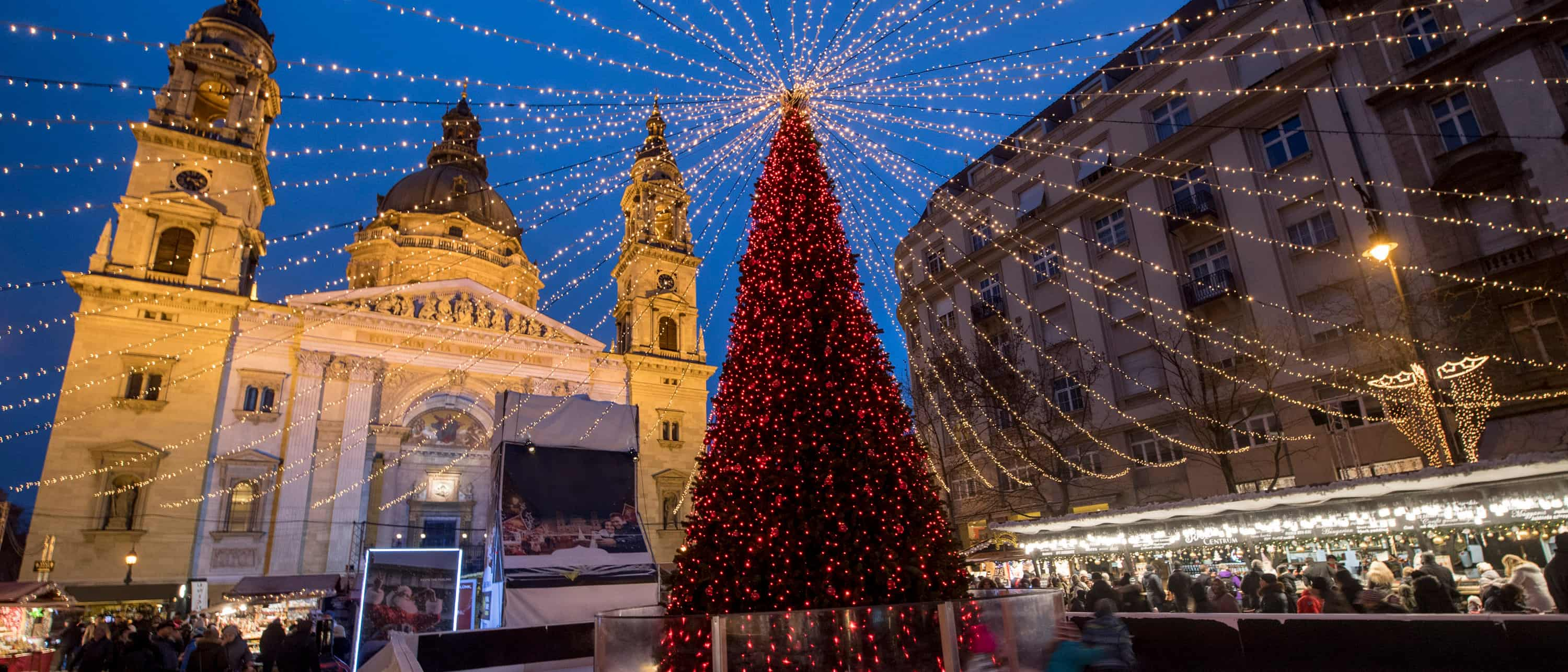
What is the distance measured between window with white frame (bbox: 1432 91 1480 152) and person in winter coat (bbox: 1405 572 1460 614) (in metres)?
14.1

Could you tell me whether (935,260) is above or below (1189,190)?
above

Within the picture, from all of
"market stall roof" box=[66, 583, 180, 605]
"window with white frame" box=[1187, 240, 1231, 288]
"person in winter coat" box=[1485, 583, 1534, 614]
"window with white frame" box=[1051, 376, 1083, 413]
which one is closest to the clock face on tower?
"market stall roof" box=[66, 583, 180, 605]

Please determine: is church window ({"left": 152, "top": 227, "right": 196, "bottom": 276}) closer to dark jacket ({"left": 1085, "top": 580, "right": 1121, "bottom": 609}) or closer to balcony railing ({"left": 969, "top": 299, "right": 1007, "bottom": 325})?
balcony railing ({"left": 969, "top": 299, "right": 1007, "bottom": 325})

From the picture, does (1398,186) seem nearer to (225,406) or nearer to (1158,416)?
(1158,416)

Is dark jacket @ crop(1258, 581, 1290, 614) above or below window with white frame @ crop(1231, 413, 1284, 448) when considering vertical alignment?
below

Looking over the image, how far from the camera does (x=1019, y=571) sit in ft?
64.8

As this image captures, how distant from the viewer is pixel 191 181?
26.6 meters

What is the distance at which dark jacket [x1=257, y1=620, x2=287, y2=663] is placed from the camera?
11164 millimetres

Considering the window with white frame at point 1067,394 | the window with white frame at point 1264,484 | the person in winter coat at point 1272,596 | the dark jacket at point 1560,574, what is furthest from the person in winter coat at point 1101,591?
the window with white frame at point 1067,394

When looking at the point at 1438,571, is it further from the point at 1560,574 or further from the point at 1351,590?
the point at 1560,574

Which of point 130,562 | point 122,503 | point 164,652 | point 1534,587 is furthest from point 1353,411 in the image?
point 122,503

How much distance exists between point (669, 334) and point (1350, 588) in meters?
29.0

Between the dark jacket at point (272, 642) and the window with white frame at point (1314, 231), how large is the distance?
2403 centimetres

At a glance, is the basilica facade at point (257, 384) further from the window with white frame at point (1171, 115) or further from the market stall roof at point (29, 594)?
the window with white frame at point (1171, 115)
